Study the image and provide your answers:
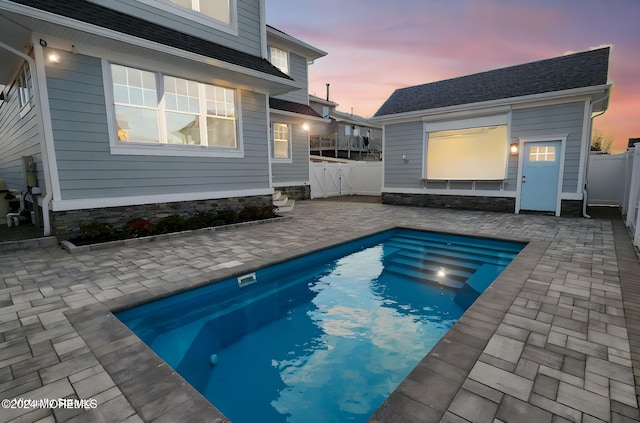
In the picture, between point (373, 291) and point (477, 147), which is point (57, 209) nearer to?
point (373, 291)

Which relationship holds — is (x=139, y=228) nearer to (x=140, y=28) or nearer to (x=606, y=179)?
(x=140, y=28)

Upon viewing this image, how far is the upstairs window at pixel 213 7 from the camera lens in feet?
24.7

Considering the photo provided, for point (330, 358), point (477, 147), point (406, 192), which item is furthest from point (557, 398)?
point (477, 147)

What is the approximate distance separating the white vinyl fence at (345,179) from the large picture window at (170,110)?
7640mm

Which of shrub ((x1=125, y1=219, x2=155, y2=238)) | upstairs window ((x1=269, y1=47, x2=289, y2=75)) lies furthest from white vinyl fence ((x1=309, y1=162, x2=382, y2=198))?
shrub ((x1=125, y1=219, x2=155, y2=238))

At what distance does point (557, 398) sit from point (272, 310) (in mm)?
3025

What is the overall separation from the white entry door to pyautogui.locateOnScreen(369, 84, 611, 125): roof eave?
1.34 m

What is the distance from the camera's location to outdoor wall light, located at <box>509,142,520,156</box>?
375 inches

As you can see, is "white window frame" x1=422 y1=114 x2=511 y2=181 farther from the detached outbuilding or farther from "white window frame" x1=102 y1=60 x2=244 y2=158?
"white window frame" x1=102 y1=60 x2=244 y2=158

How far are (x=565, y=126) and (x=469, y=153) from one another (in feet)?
18.0

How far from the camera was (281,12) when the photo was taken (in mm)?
14383

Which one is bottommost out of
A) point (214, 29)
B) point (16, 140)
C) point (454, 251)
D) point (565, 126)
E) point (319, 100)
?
point (454, 251)

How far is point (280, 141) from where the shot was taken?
520 inches

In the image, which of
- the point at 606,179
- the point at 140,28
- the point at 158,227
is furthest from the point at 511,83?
the point at 158,227
